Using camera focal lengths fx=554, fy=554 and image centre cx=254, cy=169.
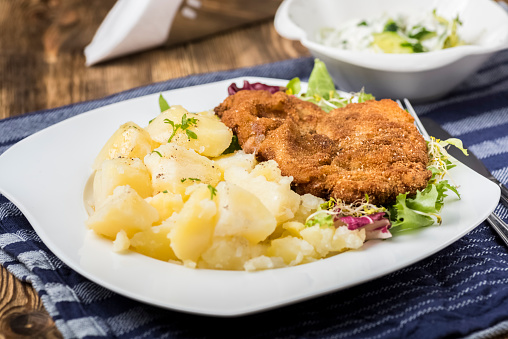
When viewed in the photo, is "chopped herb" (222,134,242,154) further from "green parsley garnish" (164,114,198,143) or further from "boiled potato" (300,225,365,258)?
"boiled potato" (300,225,365,258)

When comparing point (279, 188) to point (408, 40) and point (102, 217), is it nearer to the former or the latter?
point (102, 217)

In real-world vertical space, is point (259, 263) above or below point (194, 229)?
below

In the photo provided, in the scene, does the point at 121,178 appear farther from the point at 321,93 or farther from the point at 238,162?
the point at 321,93

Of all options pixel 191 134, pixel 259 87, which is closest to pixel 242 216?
pixel 191 134

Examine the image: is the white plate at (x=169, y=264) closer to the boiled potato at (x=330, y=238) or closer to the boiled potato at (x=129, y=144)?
the boiled potato at (x=330, y=238)

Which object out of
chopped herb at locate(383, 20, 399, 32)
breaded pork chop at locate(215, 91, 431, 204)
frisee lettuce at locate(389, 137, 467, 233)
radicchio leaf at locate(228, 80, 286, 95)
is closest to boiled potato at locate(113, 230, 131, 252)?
breaded pork chop at locate(215, 91, 431, 204)

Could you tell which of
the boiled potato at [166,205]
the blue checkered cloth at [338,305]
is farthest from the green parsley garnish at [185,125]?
the blue checkered cloth at [338,305]
